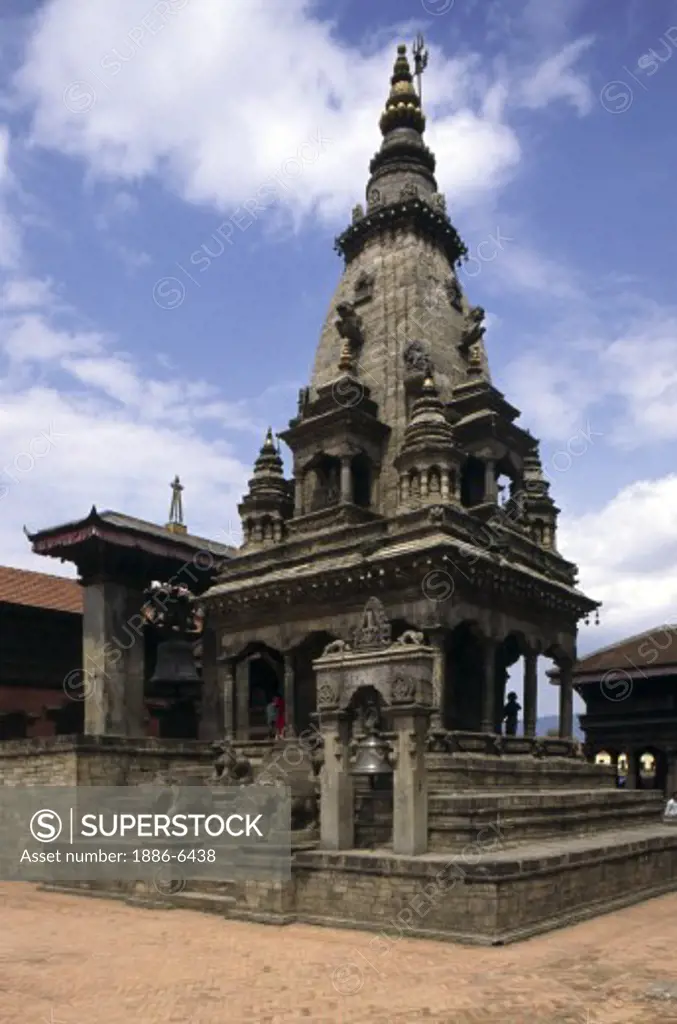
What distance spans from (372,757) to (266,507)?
15166 millimetres

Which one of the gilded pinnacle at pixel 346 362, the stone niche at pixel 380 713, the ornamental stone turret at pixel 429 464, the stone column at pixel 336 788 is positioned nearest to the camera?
the stone niche at pixel 380 713

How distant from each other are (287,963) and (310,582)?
566 inches

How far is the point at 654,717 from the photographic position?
1489 inches

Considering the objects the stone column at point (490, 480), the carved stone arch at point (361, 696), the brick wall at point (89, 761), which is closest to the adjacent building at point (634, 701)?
the stone column at point (490, 480)

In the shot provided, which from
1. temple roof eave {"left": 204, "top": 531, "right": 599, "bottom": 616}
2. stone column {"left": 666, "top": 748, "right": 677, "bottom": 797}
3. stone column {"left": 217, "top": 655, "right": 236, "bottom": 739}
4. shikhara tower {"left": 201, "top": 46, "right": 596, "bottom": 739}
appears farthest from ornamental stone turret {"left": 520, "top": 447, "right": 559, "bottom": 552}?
stone column {"left": 666, "top": 748, "right": 677, "bottom": 797}

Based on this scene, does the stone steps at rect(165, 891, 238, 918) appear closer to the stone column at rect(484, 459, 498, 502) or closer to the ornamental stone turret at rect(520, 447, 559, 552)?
the stone column at rect(484, 459, 498, 502)

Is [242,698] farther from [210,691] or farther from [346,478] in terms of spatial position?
[346,478]

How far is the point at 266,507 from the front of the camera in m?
30.6

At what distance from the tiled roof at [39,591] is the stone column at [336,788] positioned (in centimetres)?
1713

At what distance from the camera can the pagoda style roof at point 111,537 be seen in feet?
92.4

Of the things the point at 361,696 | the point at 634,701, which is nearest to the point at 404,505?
the point at 361,696

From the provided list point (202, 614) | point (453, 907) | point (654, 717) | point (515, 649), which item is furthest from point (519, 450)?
point (453, 907)

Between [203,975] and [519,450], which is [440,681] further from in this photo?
[203,975]

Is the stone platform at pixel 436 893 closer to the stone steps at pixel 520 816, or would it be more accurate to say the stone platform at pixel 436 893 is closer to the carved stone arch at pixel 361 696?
the stone steps at pixel 520 816
